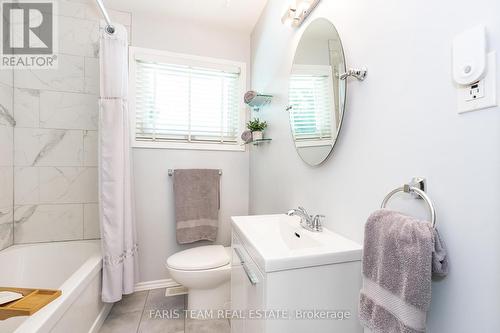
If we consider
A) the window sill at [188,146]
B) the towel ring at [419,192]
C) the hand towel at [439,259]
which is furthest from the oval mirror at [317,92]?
the window sill at [188,146]

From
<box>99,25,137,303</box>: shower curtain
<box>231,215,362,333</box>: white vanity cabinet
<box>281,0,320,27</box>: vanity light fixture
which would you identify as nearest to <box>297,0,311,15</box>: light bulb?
<box>281,0,320,27</box>: vanity light fixture

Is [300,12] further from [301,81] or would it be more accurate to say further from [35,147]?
[35,147]

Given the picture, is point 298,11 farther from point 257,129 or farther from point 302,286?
point 302,286

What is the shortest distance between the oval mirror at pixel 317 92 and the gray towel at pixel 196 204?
1081mm

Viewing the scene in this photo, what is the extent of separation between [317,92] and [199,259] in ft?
4.60

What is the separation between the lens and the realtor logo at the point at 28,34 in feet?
5.91

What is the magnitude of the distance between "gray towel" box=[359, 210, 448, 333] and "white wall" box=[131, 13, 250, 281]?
5.66ft

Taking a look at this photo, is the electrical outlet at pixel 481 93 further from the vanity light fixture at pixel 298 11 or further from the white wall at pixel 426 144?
the vanity light fixture at pixel 298 11

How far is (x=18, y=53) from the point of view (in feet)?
6.05

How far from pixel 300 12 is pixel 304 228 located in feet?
3.93

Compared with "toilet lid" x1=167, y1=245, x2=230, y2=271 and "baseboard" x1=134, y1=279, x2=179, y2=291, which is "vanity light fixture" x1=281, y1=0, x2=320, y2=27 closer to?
"toilet lid" x1=167, y1=245, x2=230, y2=271

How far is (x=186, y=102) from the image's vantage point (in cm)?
223

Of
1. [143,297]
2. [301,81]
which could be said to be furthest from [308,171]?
[143,297]

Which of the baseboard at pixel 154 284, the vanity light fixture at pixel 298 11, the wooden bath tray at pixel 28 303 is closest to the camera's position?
the wooden bath tray at pixel 28 303
